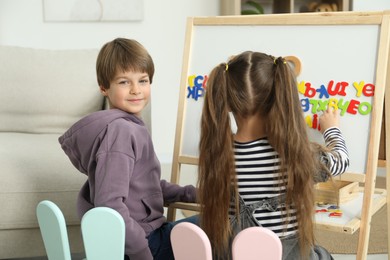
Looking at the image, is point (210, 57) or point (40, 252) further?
point (40, 252)

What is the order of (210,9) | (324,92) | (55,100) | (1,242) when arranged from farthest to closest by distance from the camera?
(210,9) < (55,100) < (1,242) < (324,92)

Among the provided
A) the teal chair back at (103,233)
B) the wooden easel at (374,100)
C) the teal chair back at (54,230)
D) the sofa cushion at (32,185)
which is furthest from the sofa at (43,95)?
the teal chair back at (103,233)

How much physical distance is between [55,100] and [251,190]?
139 cm

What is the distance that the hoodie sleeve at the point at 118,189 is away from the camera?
1.53 meters

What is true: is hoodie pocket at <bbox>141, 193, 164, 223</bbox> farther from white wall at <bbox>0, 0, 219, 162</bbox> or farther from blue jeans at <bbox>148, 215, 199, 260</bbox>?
white wall at <bbox>0, 0, 219, 162</bbox>

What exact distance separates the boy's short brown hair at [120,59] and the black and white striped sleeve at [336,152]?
53cm

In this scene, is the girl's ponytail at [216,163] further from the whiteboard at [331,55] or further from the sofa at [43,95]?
the sofa at [43,95]

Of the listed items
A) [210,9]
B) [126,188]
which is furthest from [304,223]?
[210,9]

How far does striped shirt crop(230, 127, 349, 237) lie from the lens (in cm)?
149

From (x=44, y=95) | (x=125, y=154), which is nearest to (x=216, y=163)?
(x=125, y=154)

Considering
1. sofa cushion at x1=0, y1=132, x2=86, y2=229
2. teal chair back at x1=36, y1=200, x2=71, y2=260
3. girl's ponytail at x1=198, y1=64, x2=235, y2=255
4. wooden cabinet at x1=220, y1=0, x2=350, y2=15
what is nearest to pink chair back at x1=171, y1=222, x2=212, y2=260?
teal chair back at x1=36, y1=200, x2=71, y2=260

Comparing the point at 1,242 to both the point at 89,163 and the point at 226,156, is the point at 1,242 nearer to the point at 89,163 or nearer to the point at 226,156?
the point at 89,163

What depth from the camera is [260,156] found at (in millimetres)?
1495

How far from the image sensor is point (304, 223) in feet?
4.92
